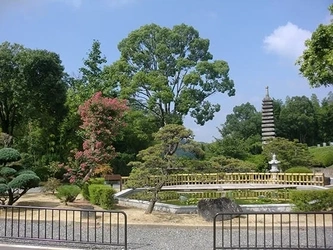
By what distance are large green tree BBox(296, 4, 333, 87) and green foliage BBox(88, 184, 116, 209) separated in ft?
22.8

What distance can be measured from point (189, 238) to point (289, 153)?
16695mm

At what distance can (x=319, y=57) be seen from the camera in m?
11.9

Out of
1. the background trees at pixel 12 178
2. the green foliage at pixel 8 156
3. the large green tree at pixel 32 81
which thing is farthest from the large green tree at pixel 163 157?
the large green tree at pixel 32 81

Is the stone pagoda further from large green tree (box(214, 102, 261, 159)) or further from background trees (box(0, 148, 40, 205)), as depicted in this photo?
background trees (box(0, 148, 40, 205))

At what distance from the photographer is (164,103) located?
1253 inches

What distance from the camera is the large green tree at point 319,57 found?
1156cm

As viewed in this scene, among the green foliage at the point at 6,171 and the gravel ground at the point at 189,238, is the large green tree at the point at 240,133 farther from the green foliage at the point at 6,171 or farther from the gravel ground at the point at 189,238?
the gravel ground at the point at 189,238

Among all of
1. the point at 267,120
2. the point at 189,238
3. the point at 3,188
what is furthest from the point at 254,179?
the point at 267,120

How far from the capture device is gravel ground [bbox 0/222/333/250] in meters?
7.89

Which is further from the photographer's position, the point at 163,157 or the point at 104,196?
the point at 104,196

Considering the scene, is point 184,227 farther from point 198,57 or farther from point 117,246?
point 198,57

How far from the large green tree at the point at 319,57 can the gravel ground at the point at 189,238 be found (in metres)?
4.45

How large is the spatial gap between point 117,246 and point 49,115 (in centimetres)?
1829

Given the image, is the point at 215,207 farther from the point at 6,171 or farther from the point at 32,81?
the point at 32,81
